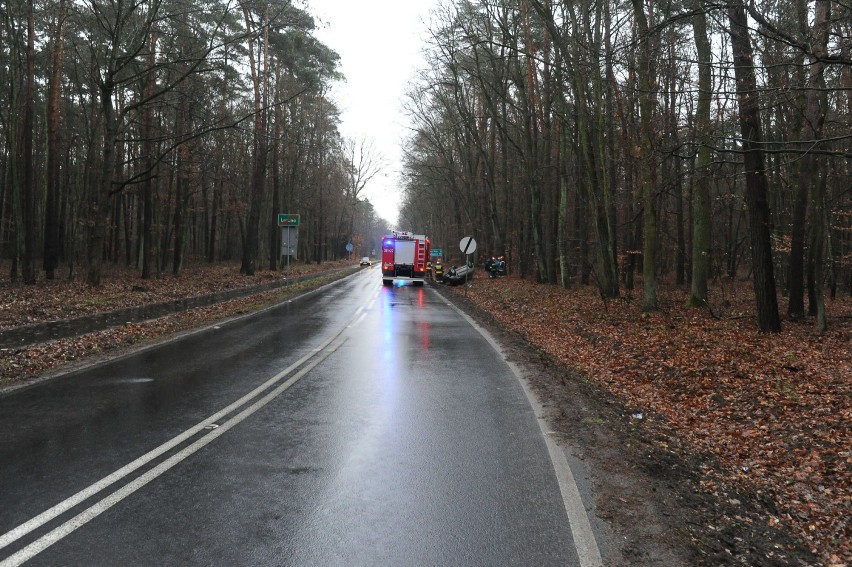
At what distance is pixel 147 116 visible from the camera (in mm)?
24906

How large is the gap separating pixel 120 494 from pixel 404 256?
3215cm

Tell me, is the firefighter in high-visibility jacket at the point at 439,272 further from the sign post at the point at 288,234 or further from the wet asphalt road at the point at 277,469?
the wet asphalt road at the point at 277,469

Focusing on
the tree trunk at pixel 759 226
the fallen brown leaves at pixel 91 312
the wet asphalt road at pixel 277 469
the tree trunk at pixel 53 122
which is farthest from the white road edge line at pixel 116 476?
the tree trunk at pixel 53 122

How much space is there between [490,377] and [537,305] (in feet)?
37.4

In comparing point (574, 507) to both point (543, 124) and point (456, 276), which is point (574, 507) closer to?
point (543, 124)

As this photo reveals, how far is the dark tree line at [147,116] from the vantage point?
19.3 metres

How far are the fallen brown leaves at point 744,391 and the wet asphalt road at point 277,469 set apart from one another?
1.84 meters

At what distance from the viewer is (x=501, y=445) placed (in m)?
5.57

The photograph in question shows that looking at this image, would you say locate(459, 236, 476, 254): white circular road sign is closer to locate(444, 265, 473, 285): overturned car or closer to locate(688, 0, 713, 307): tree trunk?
locate(444, 265, 473, 285): overturned car

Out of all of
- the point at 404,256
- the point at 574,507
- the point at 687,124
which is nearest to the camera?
the point at 574,507

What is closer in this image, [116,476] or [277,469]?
[116,476]

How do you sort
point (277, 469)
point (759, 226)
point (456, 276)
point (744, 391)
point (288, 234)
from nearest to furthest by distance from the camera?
1. point (277, 469)
2. point (744, 391)
3. point (759, 226)
4. point (288, 234)
5. point (456, 276)

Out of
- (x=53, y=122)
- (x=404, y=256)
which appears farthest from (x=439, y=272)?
(x=53, y=122)

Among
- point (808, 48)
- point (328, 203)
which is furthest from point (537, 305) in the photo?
point (328, 203)
